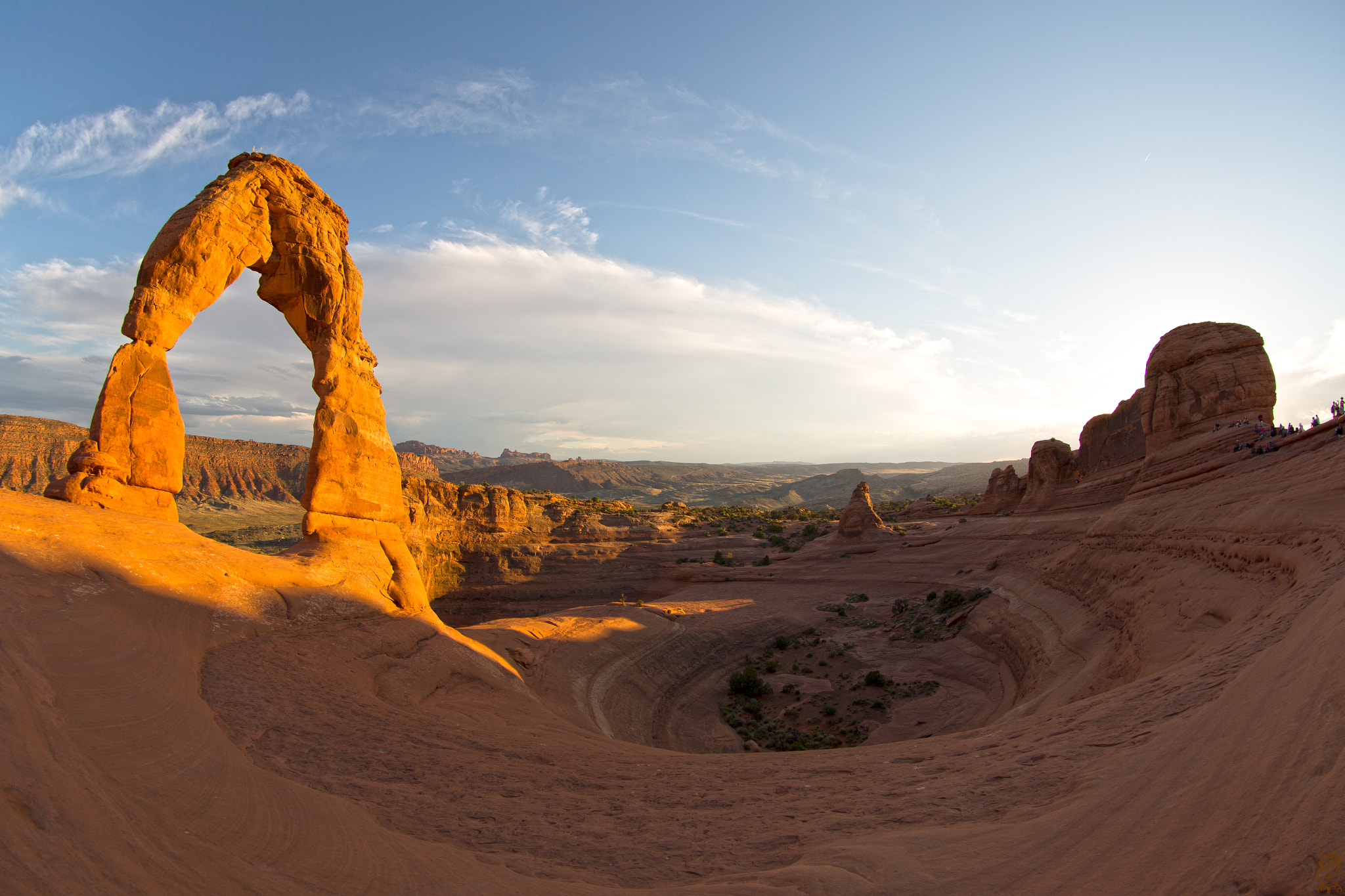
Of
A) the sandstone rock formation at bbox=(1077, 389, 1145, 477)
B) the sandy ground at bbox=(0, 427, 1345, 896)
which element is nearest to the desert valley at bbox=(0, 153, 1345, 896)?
the sandy ground at bbox=(0, 427, 1345, 896)

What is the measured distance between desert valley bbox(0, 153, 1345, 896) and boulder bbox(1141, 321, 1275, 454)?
0.47ft

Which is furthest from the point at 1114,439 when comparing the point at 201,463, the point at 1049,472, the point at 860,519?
the point at 201,463

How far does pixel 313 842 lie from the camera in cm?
454

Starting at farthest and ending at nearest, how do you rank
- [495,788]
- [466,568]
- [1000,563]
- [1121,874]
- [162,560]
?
[466,568] → [1000,563] → [162,560] → [495,788] → [1121,874]

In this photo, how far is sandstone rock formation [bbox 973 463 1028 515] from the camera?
134 ft

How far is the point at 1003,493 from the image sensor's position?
41.6 m

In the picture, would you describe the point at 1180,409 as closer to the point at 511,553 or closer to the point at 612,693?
the point at 612,693

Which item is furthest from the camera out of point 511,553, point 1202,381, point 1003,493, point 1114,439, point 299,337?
point 1003,493

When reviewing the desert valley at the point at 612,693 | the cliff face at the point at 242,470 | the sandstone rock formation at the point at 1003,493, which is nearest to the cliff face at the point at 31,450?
the cliff face at the point at 242,470

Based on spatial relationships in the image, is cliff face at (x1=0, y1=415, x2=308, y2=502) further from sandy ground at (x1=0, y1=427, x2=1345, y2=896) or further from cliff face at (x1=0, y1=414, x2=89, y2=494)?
sandy ground at (x1=0, y1=427, x2=1345, y2=896)

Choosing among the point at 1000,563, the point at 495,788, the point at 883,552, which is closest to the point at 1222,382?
the point at 1000,563

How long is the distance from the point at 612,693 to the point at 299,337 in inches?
511

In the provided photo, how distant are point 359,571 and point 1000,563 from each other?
90.0 feet

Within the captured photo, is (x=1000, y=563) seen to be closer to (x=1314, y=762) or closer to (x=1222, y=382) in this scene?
(x=1222, y=382)
